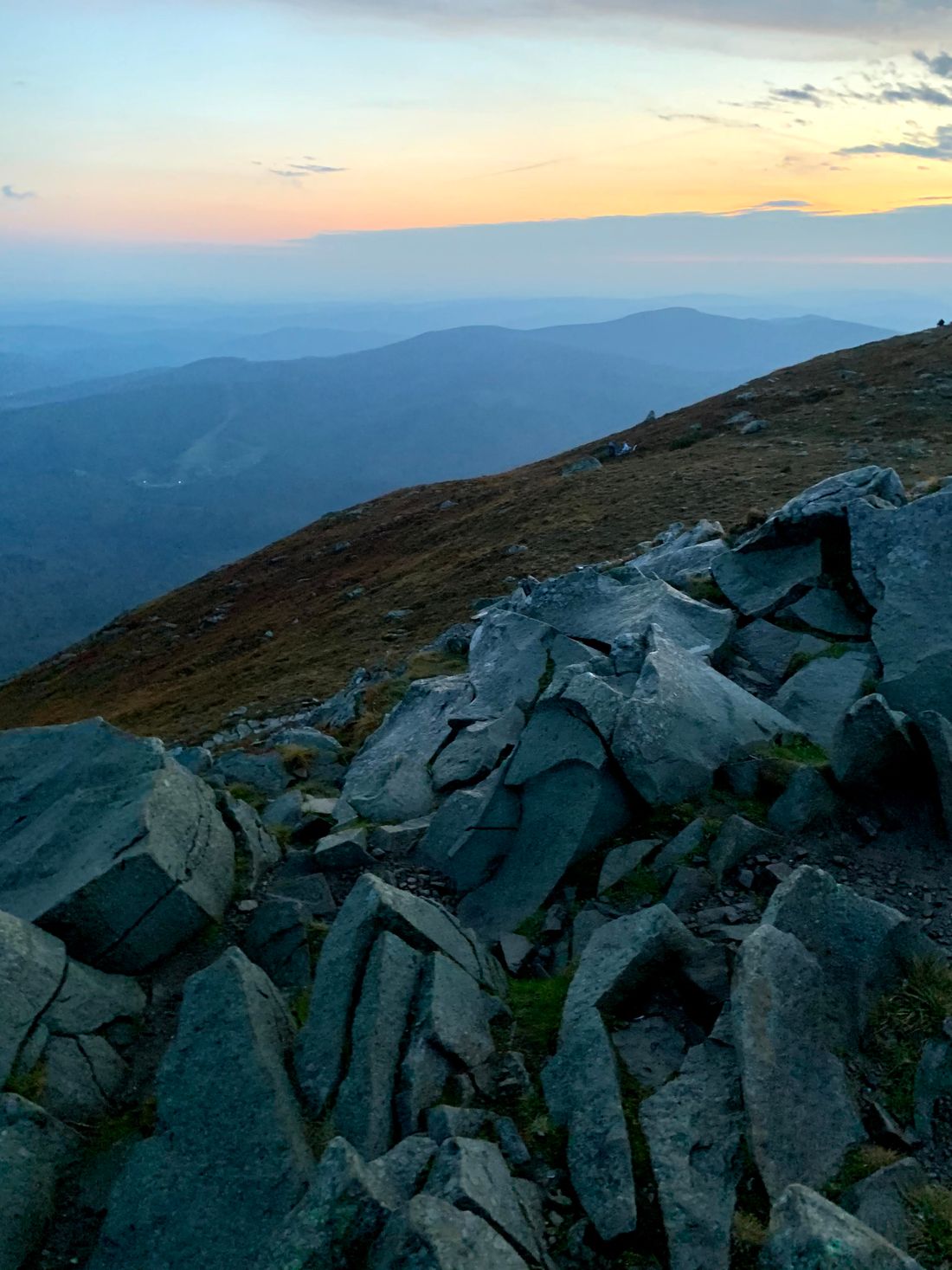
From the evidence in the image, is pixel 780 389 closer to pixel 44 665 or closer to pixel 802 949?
pixel 802 949

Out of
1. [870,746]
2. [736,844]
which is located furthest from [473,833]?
[870,746]

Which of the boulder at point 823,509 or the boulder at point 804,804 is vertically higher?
the boulder at point 823,509

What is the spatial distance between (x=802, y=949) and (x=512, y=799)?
20.9 feet

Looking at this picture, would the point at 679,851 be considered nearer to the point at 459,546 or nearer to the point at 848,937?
the point at 848,937

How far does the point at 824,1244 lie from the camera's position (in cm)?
680

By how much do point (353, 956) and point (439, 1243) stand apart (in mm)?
4676

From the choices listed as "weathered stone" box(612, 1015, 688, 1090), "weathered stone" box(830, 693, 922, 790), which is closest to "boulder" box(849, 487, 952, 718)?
"weathered stone" box(830, 693, 922, 790)

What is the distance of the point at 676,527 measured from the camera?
116 ft

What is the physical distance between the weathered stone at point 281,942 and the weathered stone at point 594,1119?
4116mm

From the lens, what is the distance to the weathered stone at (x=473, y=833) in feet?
50.1

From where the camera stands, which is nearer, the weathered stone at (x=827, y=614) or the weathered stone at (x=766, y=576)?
the weathered stone at (x=827, y=614)

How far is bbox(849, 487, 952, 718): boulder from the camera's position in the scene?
16250 mm

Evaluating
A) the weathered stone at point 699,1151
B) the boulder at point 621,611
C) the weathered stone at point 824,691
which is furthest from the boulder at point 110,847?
the weathered stone at point 824,691

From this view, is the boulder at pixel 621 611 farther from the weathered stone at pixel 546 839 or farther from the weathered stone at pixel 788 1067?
the weathered stone at pixel 788 1067
